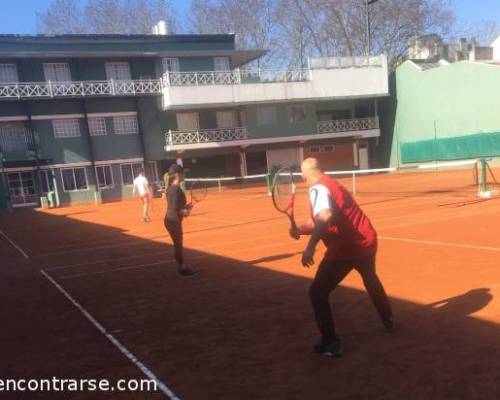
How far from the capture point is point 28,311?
7.30m

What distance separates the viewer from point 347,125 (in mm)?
40812

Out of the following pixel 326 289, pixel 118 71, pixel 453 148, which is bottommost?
pixel 453 148

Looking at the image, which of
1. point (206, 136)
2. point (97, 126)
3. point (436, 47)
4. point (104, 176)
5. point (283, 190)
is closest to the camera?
point (283, 190)

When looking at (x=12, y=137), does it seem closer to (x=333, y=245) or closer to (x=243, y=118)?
(x=243, y=118)

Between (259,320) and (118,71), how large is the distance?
3295 centimetres

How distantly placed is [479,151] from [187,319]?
1294 inches

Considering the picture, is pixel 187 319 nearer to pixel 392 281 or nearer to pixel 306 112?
pixel 392 281

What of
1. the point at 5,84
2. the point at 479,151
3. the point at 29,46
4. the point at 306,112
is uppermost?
the point at 29,46

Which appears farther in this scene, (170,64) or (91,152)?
(170,64)

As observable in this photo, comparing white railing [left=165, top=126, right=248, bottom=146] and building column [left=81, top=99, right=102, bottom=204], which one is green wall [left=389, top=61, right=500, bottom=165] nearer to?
white railing [left=165, top=126, right=248, bottom=146]

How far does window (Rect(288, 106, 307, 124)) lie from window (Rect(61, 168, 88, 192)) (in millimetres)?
15454

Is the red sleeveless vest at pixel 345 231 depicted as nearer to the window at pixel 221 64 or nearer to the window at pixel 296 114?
the window at pixel 221 64

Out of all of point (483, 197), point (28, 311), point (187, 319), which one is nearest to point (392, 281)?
point (187, 319)

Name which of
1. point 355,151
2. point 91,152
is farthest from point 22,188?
point 355,151
